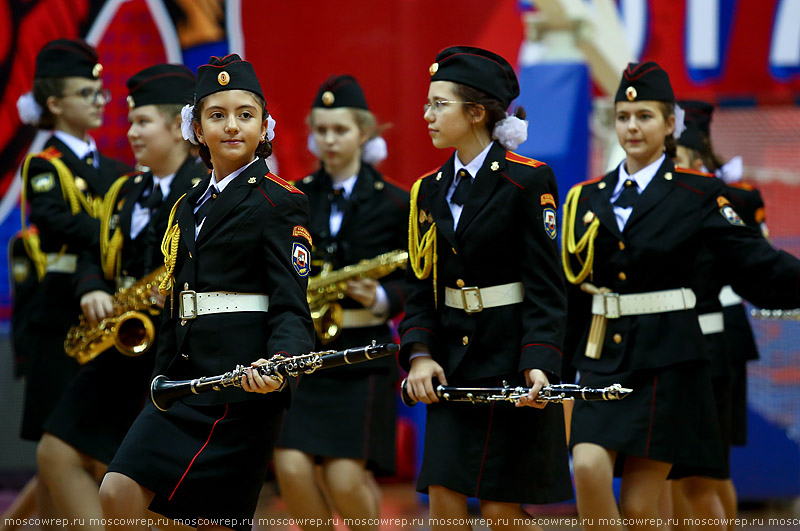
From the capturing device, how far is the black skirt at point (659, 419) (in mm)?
4730

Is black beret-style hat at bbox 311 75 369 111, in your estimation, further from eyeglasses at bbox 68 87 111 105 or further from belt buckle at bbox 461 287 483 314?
belt buckle at bbox 461 287 483 314

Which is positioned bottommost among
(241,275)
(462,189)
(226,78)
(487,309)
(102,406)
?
(102,406)

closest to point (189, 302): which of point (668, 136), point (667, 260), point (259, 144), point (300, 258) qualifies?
point (300, 258)

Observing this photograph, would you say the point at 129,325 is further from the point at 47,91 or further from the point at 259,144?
the point at 47,91

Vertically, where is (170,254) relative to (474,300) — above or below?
above

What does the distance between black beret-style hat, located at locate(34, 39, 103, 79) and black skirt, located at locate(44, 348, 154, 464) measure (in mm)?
1644

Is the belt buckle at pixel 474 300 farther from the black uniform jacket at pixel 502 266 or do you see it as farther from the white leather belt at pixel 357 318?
the white leather belt at pixel 357 318

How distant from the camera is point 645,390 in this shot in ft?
15.9

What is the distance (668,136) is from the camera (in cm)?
527

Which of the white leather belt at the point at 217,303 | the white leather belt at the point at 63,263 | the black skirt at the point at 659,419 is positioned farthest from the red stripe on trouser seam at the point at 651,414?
the white leather belt at the point at 63,263

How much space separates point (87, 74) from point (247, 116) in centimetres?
233

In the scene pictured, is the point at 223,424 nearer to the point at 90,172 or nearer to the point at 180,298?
the point at 180,298

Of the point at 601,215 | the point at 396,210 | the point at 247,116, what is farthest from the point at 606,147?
the point at 247,116

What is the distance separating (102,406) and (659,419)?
236 cm
